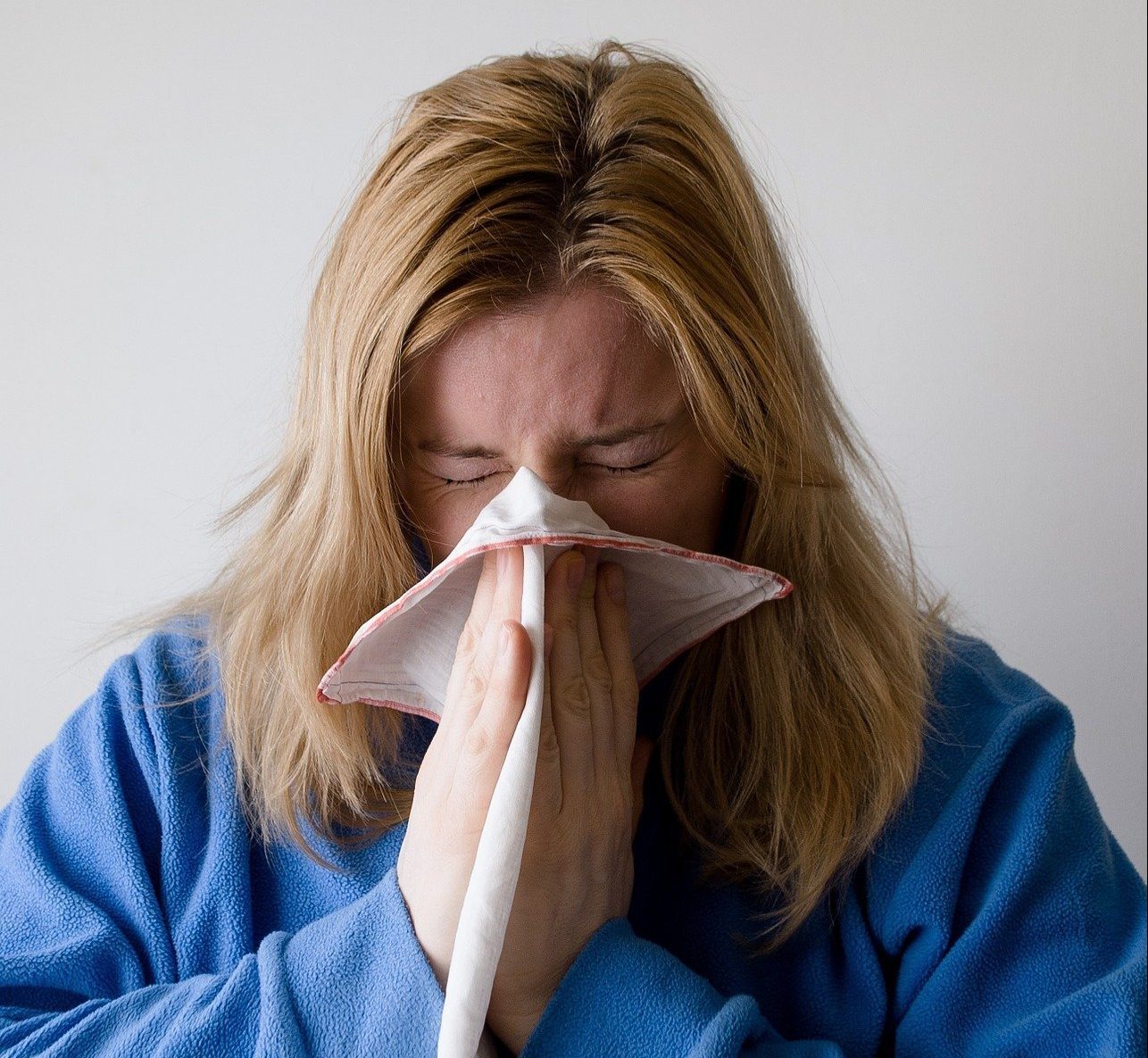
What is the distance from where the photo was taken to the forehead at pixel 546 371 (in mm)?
961

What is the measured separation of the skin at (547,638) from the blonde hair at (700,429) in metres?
0.03

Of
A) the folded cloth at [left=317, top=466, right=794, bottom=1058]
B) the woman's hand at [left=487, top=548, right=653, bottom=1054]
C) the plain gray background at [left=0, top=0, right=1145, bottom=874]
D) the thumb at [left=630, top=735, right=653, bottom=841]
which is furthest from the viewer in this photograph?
the plain gray background at [left=0, top=0, right=1145, bottom=874]

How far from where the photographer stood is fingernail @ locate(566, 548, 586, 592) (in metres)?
0.97

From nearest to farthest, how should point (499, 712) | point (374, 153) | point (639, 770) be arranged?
point (499, 712)
point (639, 770)
point (374, 153)

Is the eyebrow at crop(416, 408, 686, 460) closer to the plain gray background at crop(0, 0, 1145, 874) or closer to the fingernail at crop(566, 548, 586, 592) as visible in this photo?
the fingernail at crop(566, 548, 586, 592)

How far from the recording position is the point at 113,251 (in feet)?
5.01

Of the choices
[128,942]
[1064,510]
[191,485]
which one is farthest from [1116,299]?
[128,942]

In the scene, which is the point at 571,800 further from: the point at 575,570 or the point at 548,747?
the point at 575,570

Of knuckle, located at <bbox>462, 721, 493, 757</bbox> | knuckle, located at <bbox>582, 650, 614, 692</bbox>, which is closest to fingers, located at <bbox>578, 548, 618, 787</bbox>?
knuckle, located at <bbox>582, 650, 614, 692</bbox>

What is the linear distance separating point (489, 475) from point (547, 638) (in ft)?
0.46

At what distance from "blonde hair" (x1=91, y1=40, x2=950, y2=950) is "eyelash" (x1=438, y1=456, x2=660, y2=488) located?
2.0 inches

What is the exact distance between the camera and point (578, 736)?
97 centimetres

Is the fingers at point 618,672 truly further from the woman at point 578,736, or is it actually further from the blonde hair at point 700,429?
the blonde hair at point 700,429

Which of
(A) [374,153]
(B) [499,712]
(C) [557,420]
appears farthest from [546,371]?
(A) [374,153]
